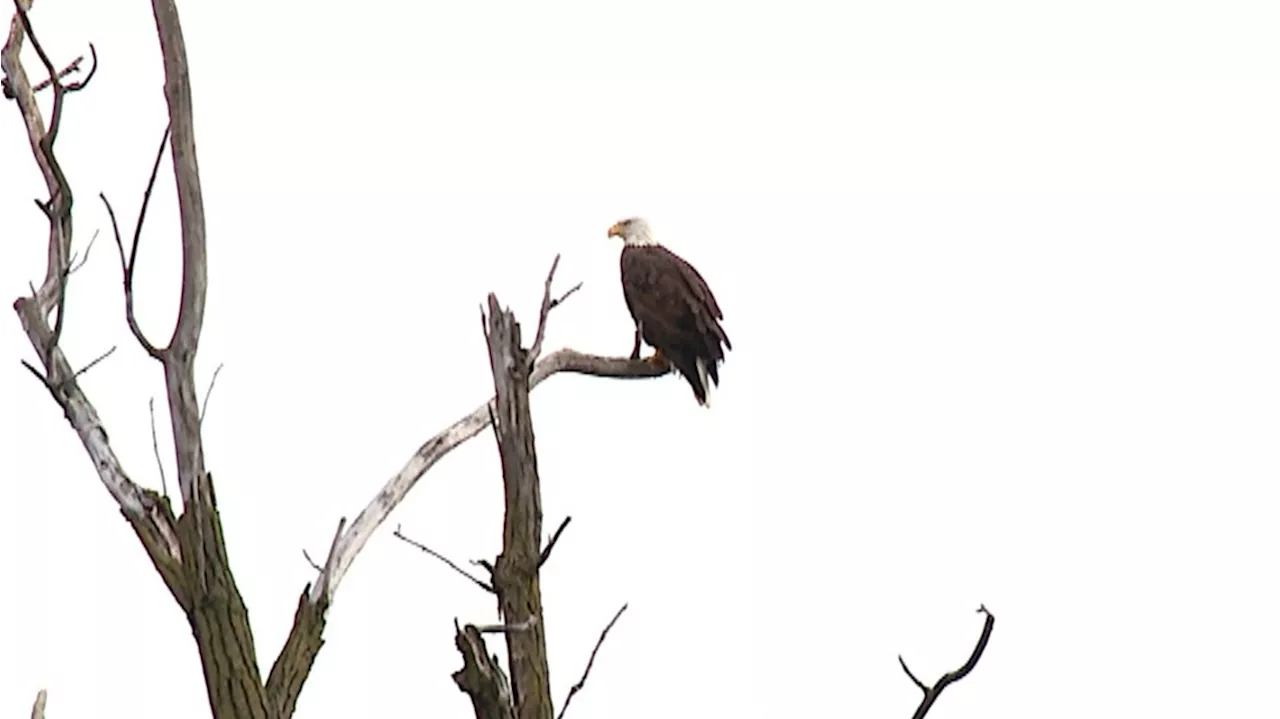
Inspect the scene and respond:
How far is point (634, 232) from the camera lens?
7.51 metres

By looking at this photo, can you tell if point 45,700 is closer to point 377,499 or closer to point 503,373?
point 377,499

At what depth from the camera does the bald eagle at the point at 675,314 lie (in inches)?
247

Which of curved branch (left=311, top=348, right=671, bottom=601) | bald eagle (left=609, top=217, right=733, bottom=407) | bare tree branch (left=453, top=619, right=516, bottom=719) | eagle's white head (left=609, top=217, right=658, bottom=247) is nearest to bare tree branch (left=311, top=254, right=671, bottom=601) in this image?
curved branch (left=311, top=348, right=671, bottom=601)

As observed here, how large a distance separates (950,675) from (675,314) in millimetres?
3632

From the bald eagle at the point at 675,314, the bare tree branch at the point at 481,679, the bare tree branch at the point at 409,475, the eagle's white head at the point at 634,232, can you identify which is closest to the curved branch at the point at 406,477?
the bare tree branch at the point at 409,475

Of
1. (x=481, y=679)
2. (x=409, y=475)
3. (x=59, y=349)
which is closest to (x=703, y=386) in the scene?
(x=409, y=475)

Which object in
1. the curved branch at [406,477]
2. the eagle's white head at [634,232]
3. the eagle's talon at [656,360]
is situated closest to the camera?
the curved branch at [406,477]

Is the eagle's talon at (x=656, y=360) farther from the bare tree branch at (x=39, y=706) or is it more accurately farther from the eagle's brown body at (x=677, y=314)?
the bare tree branch at (x=39, y=706)

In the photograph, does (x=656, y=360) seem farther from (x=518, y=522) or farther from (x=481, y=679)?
(x=481, y=679)

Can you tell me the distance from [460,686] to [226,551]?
2.88ft

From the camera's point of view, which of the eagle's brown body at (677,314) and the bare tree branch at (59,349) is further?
the eagle's brown body at (677,314)

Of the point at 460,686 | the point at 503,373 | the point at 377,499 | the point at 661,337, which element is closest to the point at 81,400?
the point at 377,499

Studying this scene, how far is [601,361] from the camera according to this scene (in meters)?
5.17

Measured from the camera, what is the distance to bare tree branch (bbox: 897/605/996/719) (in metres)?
2.86
